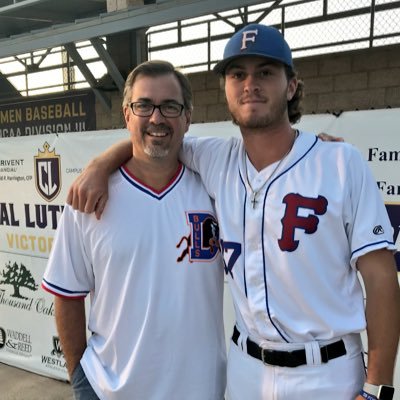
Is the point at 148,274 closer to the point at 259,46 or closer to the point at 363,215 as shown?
the point at 363,215

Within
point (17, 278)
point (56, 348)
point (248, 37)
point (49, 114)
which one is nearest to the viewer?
point (248, 37)

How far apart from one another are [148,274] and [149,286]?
0.14 ft

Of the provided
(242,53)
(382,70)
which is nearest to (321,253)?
(242,53)

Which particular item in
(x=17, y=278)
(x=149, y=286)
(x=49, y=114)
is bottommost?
(x=17, y=278)

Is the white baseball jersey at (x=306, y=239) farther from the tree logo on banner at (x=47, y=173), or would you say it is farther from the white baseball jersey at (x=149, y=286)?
the tree logo on banner at (x=47, y=173)

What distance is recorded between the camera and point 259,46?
1.47 metres

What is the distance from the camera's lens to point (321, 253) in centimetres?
142

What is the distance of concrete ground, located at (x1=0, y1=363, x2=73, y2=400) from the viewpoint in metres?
3.56

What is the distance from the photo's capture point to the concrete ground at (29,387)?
3564mm

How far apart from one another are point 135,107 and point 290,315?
2.98ft

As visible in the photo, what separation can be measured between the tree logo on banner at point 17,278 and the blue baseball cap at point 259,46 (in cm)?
308

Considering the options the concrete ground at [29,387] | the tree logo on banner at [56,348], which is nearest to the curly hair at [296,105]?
the concrete ground at [29,387]

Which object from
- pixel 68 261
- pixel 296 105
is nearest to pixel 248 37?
pixel 296 105

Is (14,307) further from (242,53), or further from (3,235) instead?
(242,53)
